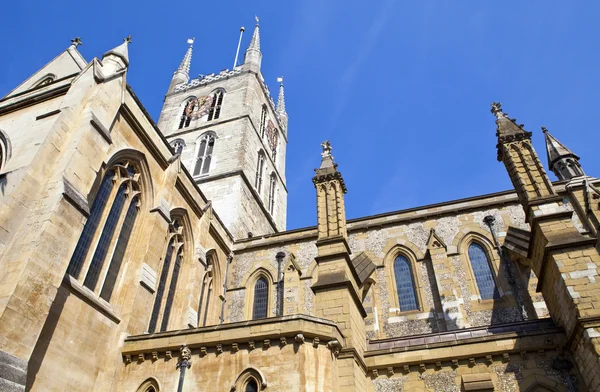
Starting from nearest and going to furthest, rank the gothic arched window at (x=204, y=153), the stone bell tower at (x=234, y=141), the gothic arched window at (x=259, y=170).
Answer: the stone bell tower at (x=234, y=141)
the gothic arched window at (x=204, y=153)
the gothic arched window at (x=259, y=170)

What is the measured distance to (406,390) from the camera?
11.1 meters

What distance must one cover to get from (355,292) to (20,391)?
27.2 feet

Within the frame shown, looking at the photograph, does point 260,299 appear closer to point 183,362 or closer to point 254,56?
point 183,362

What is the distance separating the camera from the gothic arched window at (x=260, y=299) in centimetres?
1927

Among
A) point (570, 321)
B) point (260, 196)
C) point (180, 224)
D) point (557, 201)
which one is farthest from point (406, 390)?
point (260, 196)

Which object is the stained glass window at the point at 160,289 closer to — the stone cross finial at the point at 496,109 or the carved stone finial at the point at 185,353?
the carved stone finial at the point at 185,353

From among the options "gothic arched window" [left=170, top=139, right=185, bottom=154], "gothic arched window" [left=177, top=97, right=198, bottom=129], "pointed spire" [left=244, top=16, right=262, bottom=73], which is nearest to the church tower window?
"pointed spire" [left=244, top=16, right=262, bottom=73]

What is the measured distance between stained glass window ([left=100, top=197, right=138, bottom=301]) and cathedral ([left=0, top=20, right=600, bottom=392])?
0.20 ft

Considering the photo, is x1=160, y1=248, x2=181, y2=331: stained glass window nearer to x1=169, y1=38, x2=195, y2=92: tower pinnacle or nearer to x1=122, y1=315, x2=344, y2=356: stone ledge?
x1=122, y1=315, x2=344, y2=356: stone ledge

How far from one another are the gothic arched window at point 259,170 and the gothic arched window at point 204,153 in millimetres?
3622

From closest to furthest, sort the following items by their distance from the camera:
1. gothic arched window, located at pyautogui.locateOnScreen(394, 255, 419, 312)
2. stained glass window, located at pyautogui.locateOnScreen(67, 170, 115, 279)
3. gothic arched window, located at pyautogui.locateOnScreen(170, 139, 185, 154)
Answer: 1. stained glass window, located at pyautogui.locateOnScreen(67, 170, 115, 279)
2. gothic arched window, located at pyautogui.locateOnScreen(394, 255, 419, 312)
3. gothic arched window, located at pyautogui.locateOnScreen(170, 139, 185, 154)

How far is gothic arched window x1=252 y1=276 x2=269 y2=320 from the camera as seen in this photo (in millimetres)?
19266

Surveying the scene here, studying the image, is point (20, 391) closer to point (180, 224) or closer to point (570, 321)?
point (180, 224)

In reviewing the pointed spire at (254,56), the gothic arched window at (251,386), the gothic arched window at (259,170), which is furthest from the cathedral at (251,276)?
the pointed spire at (254,56)
